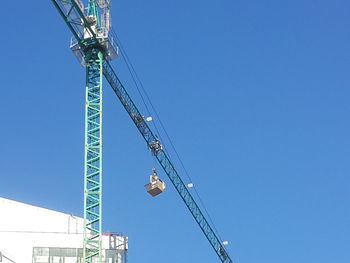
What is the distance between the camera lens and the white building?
9600 centimetres

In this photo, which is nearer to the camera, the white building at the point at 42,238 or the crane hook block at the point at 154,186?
the crane hook block at the point at 154,186

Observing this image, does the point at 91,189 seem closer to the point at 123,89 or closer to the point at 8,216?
the point at 123,89

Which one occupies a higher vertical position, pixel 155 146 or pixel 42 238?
pixel 155 146

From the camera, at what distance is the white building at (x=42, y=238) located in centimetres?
9600

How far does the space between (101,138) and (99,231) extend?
1003cm

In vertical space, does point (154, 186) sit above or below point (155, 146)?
below

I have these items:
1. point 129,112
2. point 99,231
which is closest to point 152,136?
point 129,112

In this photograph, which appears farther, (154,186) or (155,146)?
(155,146)

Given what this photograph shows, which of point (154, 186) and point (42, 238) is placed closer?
point (154, 186)

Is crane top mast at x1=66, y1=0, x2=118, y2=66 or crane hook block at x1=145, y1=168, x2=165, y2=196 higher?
crane top mast at x1=66, y1=0, x2=118, y2=66

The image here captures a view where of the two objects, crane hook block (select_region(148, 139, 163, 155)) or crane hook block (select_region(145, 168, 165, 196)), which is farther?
crane hook block (select_region(148, 139, 163, 155))

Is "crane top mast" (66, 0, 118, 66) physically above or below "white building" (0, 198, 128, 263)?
above

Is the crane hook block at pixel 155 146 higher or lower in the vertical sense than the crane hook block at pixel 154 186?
higher

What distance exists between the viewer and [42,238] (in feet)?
319
